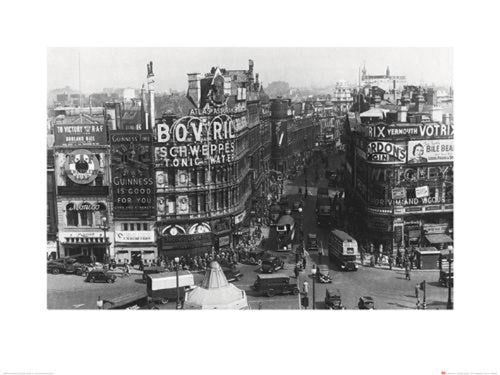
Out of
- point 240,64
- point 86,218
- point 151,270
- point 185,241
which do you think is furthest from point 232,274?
point 240,64

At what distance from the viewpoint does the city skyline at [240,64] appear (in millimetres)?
30516

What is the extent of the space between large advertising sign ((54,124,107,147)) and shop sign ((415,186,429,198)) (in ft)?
64.2

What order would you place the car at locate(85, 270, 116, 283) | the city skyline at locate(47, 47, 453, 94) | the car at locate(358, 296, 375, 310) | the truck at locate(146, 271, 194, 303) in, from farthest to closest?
the car at locate(85, 270, 116, 283), the truck at locate(146, 271, 194, 303), the car at locate(358, 296, 375, 310), the city skyline at locate(47, 47, 453, 94)

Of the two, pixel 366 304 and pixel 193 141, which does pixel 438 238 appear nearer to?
pixel 366 304

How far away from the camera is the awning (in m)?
38.4

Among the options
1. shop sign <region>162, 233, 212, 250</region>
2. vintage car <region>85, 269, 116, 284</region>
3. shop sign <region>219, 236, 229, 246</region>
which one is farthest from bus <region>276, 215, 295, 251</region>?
vintage car <region>85, 269, 116, 284</region>

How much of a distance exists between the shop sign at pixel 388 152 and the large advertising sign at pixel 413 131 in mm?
594

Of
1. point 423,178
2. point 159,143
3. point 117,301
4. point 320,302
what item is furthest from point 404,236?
point 117,301

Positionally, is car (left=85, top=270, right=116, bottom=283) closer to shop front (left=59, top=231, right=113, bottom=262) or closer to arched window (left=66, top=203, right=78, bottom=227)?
shop front (left=59, top=231, right=113, bottom=262)

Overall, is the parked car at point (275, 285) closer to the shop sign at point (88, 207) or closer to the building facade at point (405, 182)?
the building facade at point (405, 182)

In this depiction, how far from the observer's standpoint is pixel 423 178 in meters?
40.5

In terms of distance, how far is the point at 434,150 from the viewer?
39750 mm

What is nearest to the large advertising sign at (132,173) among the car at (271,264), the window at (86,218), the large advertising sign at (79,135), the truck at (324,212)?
the large advertising sign at (79,135)

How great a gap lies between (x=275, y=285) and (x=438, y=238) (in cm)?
1131
